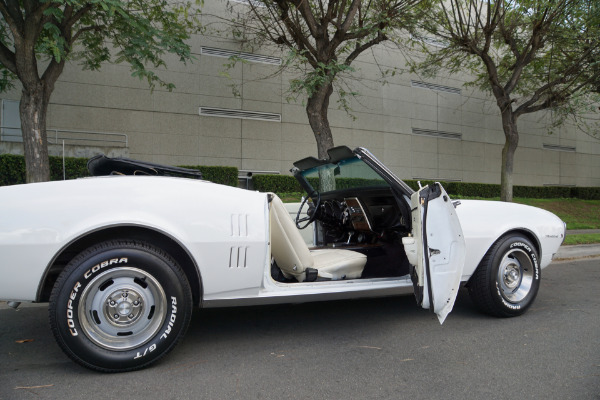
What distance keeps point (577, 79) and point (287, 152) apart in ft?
31.7

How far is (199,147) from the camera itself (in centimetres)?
1416

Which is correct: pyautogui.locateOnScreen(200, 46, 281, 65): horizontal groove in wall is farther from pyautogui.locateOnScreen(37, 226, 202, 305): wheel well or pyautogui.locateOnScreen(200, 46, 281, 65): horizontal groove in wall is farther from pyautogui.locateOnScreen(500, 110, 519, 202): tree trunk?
pyautogui.locateOnScreen(37, 226, 202, 305): wheel well

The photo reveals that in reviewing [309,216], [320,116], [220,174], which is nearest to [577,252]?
[320,116]

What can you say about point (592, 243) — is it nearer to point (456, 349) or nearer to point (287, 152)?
point (456, 349)

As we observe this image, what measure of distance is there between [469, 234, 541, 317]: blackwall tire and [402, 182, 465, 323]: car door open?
0.89 meters

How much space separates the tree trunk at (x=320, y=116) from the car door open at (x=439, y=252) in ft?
23.4

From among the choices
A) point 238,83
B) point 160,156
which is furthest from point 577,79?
point 160,156

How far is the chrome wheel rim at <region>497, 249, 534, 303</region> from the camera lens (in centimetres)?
381

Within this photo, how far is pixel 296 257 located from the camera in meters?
3.30

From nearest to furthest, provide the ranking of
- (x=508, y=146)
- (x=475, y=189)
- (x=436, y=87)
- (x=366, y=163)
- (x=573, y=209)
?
(x=366, y=163)
(x=508, y=146)
(x=573, y=209)
(x=475, y=189)
(x=436, y=87)

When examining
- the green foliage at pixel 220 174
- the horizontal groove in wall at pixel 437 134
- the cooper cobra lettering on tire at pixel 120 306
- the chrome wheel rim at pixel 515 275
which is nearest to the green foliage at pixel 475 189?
the green foliage at pixel 220 174

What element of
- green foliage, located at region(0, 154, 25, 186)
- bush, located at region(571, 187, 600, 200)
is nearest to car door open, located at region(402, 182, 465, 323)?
green foliage, located at region(0, 154, 25, 186)

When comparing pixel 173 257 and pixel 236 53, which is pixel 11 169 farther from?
pixel 173 257

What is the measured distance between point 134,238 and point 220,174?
1027 centimetres
